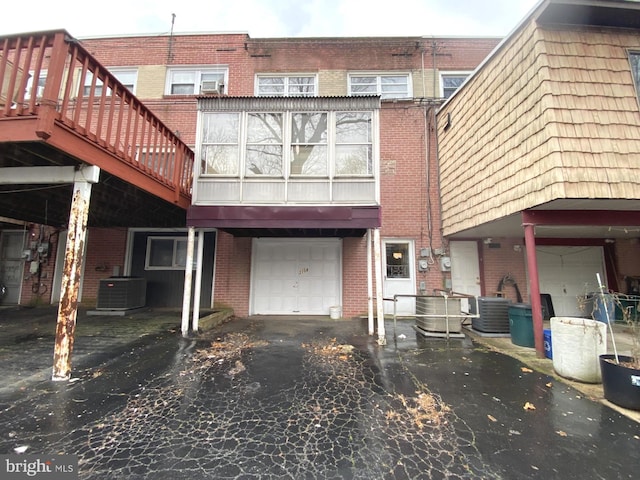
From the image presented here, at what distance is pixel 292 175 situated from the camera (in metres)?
6.21

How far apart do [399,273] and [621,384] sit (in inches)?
208

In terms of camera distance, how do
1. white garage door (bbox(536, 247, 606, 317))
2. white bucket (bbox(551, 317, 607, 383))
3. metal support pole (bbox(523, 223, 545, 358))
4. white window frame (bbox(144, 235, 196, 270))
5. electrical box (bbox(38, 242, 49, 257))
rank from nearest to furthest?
1. white bucket (bbox(551, 317, 607, 383))
2. metal support pole (bbox(523, 223, 545, 358))
3. white garage door (bbox(536, 247, 606, 317))
4. electrical box (bbox(38, 242, 49, 257))
5. white window frame (bbox(144, 235, 196, 270))

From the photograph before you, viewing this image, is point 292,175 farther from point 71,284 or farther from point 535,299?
point 535,299

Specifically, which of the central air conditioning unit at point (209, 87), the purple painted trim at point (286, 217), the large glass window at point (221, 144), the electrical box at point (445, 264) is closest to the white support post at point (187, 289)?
the purple painted trim at point (286, 217)

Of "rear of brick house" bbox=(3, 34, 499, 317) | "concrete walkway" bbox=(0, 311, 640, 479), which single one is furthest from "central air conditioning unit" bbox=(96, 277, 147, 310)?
"concrete walkway" bbox=(0, 311, 640, 479)

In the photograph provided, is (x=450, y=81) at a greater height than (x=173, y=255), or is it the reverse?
(x=450, y=81)

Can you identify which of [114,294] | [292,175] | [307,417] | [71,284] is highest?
[292,175]

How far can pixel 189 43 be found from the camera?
9477mm

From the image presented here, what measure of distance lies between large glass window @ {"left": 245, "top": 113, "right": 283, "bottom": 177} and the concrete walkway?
12.8ft

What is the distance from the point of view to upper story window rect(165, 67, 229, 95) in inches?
372

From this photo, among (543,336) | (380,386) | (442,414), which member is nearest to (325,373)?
(380,386)

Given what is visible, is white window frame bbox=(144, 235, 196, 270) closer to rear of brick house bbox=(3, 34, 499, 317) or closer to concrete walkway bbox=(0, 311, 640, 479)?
rear of brick house bbox=(3, 34, 499, 317)

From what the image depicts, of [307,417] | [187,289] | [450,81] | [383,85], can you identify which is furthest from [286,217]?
[450,81]

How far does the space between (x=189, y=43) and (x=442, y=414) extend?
484 inches
